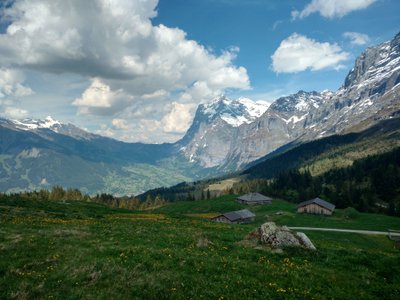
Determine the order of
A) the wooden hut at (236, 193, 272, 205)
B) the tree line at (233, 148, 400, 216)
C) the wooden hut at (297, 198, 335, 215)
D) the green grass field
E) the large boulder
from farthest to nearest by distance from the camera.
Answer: the wooden hut at (236, 193, 272, 205), the tree line at (233, 148, 400, 216), the wooden hut at (297, 198, 335, 215), the large boulder, the green grass field

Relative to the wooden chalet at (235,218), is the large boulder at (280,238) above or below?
above

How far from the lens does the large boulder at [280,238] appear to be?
26.2m

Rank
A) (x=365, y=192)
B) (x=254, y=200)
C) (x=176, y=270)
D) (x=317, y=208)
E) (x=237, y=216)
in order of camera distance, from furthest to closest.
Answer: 1. (x=254, y=200)
2. (x=365, y=192)
3. (x=317, y=208)
4. (x=237, y=216)
5. (x=176, y=270)

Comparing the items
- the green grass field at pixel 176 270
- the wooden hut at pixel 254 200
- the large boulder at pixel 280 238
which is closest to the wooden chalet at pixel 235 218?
the wooden hut at pixel 254 200

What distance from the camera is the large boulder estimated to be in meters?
26.2

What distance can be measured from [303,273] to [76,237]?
768 inches

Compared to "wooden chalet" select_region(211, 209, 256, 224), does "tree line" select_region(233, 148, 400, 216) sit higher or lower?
higher

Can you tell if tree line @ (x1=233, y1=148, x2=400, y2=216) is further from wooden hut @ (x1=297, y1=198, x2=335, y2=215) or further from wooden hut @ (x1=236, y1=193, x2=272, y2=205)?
wooden hut @ (x1=236, y1=193, x2=272, y2=205)

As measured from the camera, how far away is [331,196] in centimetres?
15462

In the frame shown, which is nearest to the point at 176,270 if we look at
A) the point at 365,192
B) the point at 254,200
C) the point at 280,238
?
the point at 280,238

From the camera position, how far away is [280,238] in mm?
26453

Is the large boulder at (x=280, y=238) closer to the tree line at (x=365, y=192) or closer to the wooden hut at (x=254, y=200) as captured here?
the tree line at (x=365, y=192)

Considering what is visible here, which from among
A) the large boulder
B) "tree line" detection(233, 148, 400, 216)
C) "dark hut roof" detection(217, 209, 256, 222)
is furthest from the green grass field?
"tree line" detection(233, 148, 400, 216)

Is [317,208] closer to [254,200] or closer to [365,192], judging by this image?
[365,192]
